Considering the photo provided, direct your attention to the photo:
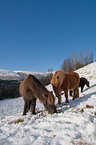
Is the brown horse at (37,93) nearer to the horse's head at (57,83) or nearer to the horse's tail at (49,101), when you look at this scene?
the horse's tail at (49,101)

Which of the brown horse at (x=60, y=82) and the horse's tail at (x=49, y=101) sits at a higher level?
the brown horse at (x=60, y=82)

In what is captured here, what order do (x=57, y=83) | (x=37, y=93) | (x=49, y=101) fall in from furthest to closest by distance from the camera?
1. (x=57, y=83)
2. (x=37, y=93)
3. (x=49, y=101)

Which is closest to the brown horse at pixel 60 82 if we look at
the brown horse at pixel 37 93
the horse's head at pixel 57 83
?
the horse's head at pixel 57 83

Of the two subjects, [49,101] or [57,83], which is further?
[57,83]

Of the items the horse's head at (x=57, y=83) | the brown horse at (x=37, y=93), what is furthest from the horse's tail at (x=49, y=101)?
the horse's head at (x=57, y=83)

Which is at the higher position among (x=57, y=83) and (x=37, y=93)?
(x=57, y=83)

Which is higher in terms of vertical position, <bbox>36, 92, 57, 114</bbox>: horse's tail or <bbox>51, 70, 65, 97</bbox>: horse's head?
<bbox>51, 70, 65, 97</bbox>: horse's head

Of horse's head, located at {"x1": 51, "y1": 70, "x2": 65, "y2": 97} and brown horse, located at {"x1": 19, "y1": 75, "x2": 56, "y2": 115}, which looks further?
horse's head, located at {"x1": 51, "y1": 70, "x2": 65, "y2": 97}

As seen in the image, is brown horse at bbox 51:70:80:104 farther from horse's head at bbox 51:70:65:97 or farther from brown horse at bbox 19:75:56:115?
brown horse at bbox 19:75:56:115

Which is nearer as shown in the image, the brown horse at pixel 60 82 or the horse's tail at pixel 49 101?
the horse's tail at pixel 49 101

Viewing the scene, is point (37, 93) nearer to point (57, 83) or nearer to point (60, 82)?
point (57, 83)

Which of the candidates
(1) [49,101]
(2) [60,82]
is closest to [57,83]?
(2) [60,82]

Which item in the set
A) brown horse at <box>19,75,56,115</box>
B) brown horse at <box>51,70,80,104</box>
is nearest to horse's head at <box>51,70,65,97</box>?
brown horse at <box>51,70,80,104</box>

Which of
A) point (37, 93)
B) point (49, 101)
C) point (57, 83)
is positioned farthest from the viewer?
point (57, 83)
